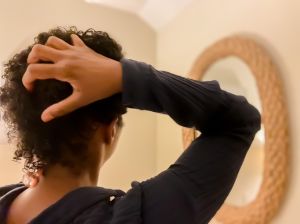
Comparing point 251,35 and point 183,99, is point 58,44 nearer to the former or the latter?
point 183,99

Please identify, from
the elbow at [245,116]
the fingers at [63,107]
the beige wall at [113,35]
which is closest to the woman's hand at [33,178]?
the fingers at [63,107]

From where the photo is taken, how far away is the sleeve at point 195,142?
436 millimetres

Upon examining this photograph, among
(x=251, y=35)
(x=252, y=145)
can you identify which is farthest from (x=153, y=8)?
(x=252, y=145)

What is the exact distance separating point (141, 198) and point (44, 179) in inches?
6.2

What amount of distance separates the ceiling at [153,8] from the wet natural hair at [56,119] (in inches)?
43.9

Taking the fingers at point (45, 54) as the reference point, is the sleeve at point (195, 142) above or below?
below

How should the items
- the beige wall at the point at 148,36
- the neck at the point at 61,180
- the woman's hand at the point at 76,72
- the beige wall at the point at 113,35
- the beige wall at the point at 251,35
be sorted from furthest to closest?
the beige wall at the point at 113,35, the beige wall at the point at 148,36, the beige wall at the point at 251,35, the neck at the point at 61,180, the woman's hand at the point at 76,72

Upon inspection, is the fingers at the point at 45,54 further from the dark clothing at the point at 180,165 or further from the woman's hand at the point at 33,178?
the woman's hand at the point at 33,178

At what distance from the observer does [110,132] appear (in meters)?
0.54

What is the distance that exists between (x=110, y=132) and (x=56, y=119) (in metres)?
0.09

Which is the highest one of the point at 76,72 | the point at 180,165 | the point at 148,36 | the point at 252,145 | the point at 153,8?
the point at 153,8

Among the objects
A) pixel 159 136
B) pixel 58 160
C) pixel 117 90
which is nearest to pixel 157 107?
pixel 117 90

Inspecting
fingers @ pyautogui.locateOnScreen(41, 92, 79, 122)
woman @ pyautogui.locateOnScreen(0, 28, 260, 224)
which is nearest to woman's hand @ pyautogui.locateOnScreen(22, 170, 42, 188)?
woman @ pyautogui.locateOnScreen(0, 28, 260, 224)

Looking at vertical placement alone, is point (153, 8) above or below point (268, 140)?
above
